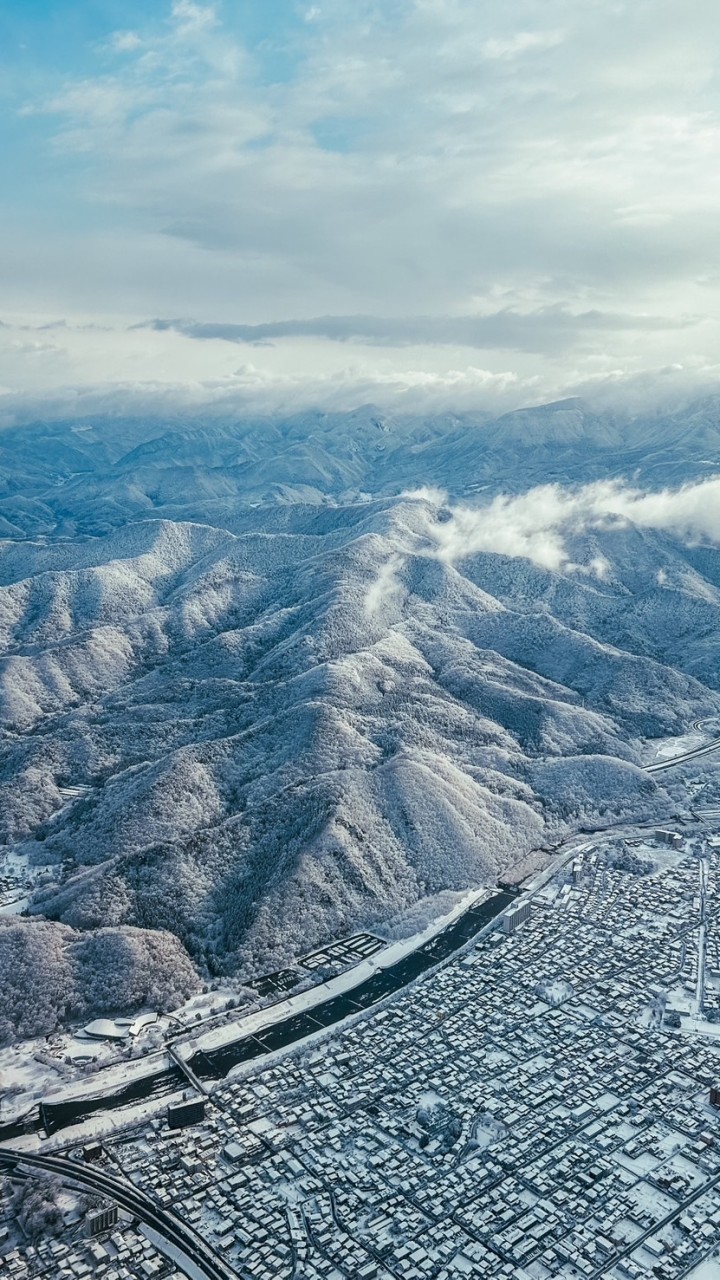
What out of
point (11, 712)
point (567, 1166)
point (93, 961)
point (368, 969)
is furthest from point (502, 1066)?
point (11, 712)

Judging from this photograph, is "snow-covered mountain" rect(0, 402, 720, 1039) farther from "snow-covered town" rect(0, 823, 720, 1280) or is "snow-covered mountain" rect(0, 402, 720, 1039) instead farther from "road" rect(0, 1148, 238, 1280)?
"road" rect(0, 1148, 238, 1280)

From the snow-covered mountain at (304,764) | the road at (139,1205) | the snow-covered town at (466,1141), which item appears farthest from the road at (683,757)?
the road at (139,1205)

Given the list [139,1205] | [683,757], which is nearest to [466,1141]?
[139,1205]

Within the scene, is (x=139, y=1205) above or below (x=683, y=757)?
above

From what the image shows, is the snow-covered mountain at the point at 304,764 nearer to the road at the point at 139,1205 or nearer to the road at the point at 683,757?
the road at the point at 683,757

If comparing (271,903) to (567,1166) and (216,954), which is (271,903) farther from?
(567,1166)

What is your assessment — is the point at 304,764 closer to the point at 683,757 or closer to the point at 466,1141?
the point at 683,757

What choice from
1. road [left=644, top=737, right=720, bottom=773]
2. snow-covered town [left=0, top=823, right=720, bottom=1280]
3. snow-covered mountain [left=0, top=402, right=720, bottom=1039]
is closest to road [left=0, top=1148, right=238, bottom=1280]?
snow-covered town [left=0, top=823, right=720, bottom=1280]
